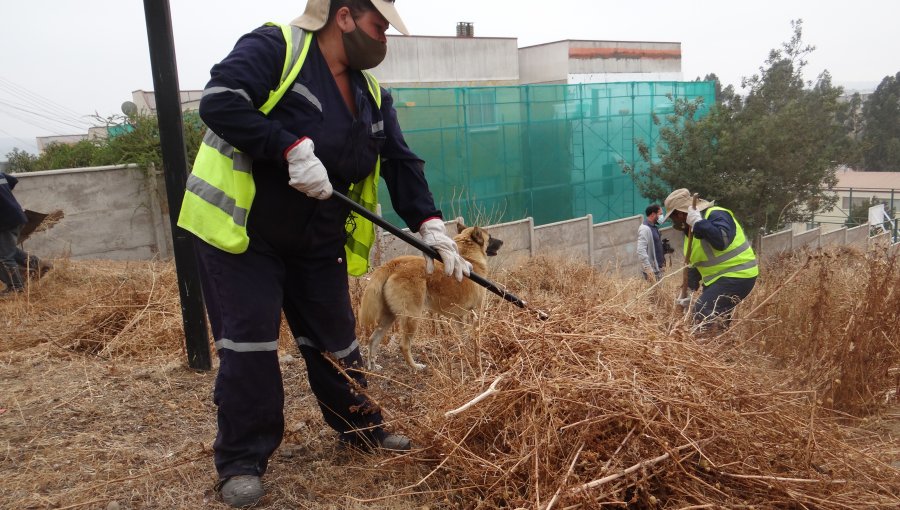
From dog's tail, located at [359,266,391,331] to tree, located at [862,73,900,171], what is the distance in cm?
4930

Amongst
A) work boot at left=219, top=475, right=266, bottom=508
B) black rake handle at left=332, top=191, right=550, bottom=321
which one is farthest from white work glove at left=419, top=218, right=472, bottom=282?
work boot at left=219, top=475, right=266, bottom=508

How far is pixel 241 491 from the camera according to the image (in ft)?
9.37

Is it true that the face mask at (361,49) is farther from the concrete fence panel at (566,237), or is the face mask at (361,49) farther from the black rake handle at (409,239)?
the concrete fence panel at (566,237)

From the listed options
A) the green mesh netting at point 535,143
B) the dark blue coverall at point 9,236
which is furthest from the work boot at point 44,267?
the green mesh netting at point 535,143

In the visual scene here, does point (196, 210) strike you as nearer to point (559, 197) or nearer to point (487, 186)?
point (487, 186)

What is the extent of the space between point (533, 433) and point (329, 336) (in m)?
1.16

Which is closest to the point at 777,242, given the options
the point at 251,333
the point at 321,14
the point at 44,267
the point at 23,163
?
the point at 44,267

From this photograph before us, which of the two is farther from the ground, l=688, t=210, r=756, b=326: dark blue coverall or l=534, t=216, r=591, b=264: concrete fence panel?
l=688, t=210, r=756, b=326: dark blue coverall

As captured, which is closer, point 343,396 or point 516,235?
point 343,396

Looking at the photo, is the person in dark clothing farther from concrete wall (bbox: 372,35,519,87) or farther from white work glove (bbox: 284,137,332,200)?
concrete wall (bbox: 372,35,519,87)

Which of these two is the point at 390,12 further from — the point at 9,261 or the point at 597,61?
the point at 597,61

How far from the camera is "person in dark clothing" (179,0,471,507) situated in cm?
281

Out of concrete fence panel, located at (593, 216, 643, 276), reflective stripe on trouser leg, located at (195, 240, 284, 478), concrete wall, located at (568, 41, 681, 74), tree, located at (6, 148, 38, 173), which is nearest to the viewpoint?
reflective stripe on trouser leg, located at (195, 240, 284, 478)

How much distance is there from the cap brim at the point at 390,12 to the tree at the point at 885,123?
51.0 metres
